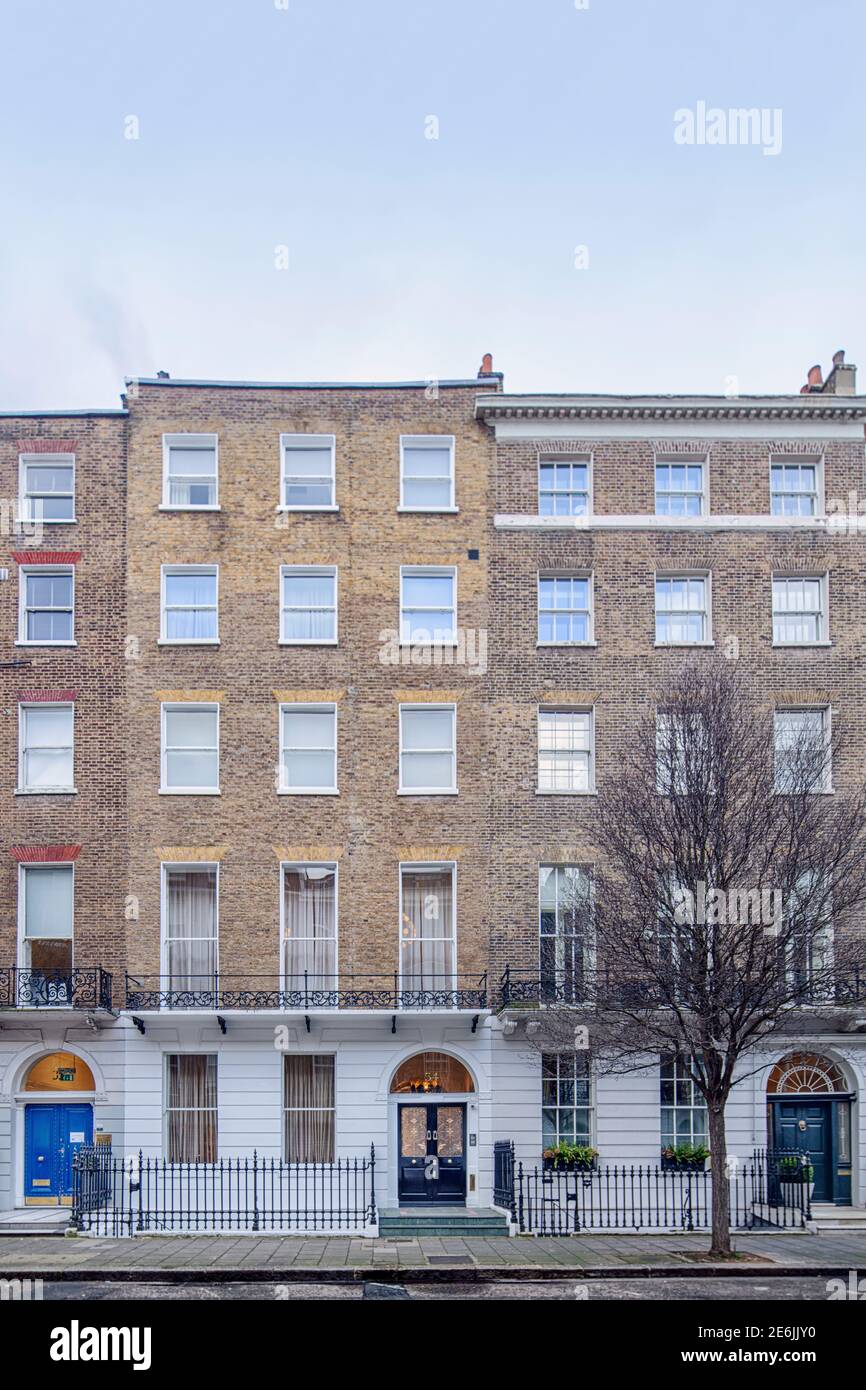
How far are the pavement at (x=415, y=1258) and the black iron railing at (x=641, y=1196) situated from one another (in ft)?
2.22

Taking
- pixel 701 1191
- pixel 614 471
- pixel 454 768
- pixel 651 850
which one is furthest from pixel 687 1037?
pixel 614 471

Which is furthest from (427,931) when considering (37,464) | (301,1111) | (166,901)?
(37,464)

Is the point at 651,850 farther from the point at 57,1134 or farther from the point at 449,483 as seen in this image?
the point at 57,1134

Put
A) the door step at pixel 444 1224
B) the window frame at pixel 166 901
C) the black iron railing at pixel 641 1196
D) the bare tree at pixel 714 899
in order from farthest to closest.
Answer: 1. the window frame at pixel 166 901
2. the black iron railing at pixel 641 1196
3. the door step at pixel 444 1224
4. the bare tree at pixel 714 899

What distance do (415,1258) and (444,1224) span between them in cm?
401

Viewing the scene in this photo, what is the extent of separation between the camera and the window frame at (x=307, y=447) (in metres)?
28.1

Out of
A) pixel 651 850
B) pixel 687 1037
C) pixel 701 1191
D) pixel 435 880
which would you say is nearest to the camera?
pixel 687 1037

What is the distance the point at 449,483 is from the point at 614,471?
3664mm

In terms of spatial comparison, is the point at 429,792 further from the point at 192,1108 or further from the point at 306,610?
the point at 192,1108

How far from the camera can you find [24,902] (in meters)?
27.2

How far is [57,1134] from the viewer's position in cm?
2658

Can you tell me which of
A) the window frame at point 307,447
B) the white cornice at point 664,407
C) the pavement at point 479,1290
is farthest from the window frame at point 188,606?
the pavement at point 479,1290

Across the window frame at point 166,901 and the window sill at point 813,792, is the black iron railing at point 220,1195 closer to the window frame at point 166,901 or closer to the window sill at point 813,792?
the window frame at point 166,901

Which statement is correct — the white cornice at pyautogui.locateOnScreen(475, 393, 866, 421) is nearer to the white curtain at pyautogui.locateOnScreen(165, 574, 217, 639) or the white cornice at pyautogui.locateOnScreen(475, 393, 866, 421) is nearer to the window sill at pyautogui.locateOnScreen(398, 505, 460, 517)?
the window sill at pyautogui.locateOnScreen(398, 505, 460, 517)
